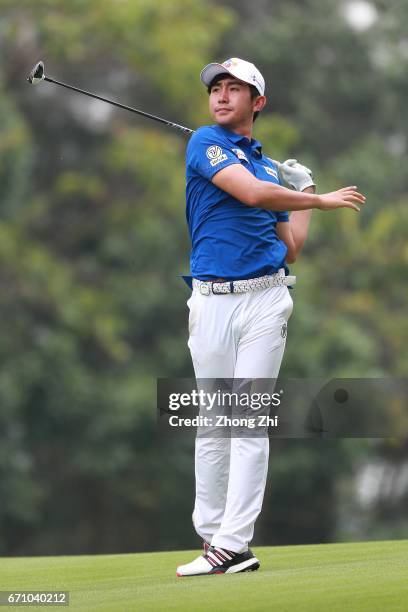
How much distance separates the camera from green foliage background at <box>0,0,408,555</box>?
2636 cm

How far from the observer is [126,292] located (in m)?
27.7

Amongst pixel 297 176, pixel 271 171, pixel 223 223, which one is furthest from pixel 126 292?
pixel 223 223

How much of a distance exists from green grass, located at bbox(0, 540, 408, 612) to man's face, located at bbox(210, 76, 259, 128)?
1.90 meters

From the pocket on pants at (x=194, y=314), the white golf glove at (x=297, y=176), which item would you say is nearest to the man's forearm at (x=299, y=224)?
the white golf glove at (x=297, y=176)

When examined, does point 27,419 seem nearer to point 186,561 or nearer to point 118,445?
point 118,445

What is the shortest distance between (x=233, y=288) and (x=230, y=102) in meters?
0.80

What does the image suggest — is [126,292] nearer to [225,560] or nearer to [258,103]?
[258,103]

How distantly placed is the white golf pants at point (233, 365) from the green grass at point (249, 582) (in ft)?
0.95

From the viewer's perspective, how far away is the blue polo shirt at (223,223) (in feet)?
21.8

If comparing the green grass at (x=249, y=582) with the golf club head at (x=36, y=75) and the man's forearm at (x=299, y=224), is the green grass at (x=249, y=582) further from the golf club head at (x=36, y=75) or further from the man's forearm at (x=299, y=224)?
the golf club head at (x=36, y=75)

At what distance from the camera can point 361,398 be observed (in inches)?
330

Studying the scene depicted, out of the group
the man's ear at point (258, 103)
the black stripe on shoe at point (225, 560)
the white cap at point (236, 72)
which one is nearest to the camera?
the black stripe on shoe at point (225, 560)

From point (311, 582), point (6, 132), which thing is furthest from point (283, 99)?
point (311, 582)

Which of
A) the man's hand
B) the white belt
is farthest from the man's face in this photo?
the white belt
